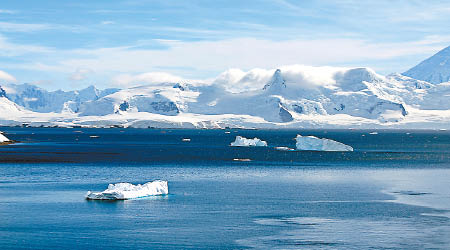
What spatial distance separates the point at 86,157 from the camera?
134250mm

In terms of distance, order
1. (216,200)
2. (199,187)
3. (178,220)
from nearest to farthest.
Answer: (178,220) < (216,200) < (199,187)

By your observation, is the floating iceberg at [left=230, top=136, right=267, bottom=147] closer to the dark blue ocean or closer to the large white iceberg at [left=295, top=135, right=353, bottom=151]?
the large white iceberg at [left=295, top=135, right=353, bottom=151]

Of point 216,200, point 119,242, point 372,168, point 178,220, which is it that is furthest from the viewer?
point 372,168

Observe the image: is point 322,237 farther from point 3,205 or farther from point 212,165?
point 212,165

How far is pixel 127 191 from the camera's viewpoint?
66062 millimetres

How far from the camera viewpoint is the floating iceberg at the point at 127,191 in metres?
64.8

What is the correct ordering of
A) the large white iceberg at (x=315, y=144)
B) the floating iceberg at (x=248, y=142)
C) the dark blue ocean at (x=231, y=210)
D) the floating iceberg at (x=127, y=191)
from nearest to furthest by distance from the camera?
1. the dark blue ocean at (x=231, y=210)
2. the floating iceberg at (x=127, y=191)
3. the large white iceberg at (x=315, y=144)
4. the floating iceberg at (x=248, y=142)

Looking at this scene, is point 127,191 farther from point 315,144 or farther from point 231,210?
point 315,144

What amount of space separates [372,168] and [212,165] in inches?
1012

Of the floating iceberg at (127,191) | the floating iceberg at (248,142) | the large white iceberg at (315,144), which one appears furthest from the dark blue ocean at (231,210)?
the floating iceberg at (248,142)

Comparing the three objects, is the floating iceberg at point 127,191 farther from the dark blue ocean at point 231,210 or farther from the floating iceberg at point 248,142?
the floating iceberg at point 248,142

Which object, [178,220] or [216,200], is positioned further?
[216,200]

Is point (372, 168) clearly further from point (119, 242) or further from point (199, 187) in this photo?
point (119, 242)

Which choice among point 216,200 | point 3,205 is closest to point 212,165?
point 216,200
